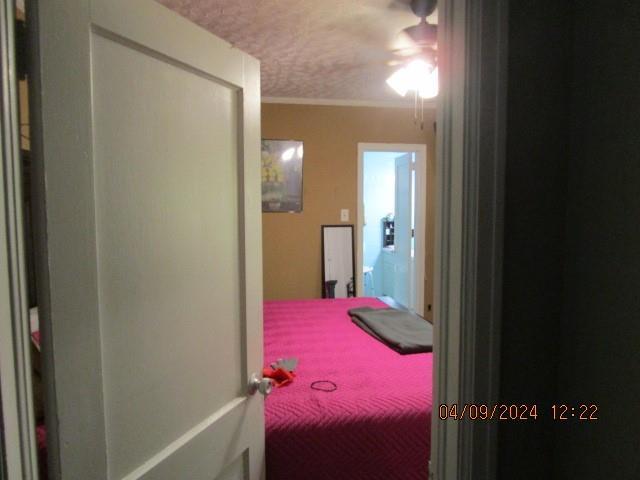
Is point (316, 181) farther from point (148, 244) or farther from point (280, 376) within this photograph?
point (148, 244)

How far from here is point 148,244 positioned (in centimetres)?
88

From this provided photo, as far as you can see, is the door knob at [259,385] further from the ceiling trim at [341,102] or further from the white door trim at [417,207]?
the ceiling trim at [341,102]

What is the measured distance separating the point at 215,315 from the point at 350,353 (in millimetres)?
1126

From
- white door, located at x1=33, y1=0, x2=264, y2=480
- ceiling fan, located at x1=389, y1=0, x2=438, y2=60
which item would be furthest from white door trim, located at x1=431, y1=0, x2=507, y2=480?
ceiling fan, located at x1=389, y1=0, x2=438, y2=60

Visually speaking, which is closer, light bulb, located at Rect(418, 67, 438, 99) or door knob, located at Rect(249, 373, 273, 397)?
door knob, located at Rect(249, 373, 273, 397)

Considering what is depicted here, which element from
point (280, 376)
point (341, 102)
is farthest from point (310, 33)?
point (280, 376)

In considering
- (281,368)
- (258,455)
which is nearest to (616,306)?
(258,455)

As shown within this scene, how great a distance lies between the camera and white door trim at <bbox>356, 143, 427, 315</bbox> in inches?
158

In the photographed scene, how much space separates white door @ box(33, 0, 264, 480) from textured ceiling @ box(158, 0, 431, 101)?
107 cm

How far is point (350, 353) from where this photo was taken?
2064 millimetres

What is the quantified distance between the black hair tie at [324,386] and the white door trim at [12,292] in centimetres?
115

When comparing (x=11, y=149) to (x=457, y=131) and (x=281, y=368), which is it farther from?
(x=281, y=368)

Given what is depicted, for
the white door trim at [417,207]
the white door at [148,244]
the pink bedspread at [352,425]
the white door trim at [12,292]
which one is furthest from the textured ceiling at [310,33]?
the pink bedspread at [352,425]

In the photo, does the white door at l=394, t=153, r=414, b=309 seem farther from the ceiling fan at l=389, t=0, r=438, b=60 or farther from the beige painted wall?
the ceiling fan at l=389, t=0, r=438, b=60
